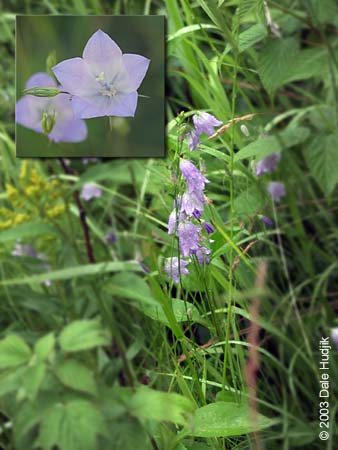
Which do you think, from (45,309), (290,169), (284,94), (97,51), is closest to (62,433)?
(97,51)

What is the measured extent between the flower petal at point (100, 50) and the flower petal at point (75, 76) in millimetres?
13

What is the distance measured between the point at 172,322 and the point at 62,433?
0.29 metres

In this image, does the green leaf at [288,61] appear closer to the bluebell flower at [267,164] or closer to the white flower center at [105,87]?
the bluebell flower at [267,164]

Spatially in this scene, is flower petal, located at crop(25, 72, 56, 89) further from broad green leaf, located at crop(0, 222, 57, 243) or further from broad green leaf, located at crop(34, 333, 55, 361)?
broad green leaf, located at crop(34, 333, 55, 361)

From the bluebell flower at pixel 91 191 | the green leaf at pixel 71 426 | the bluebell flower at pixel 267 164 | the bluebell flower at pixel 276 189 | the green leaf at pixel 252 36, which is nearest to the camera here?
the green leaf at pixel 71 426

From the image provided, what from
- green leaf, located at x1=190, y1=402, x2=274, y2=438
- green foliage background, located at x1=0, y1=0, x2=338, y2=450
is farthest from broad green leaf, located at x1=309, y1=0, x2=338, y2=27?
green leaf, located at x1=190, y1=402, x2=274, y2=438

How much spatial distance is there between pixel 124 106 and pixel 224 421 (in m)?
0.40

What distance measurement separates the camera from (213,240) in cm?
90

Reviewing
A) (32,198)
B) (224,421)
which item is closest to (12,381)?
(224,421)

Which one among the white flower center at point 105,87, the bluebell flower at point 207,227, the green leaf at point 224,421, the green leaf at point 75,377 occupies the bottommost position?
the green leaf at point 224,421

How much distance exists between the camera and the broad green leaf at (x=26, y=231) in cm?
120

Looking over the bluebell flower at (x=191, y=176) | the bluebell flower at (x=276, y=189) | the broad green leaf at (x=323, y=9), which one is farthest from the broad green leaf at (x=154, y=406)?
the broad green leaf at (x=323, y=9)

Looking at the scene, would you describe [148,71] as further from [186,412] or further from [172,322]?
[186,412]

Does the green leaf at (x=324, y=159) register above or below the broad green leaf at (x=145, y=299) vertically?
above
